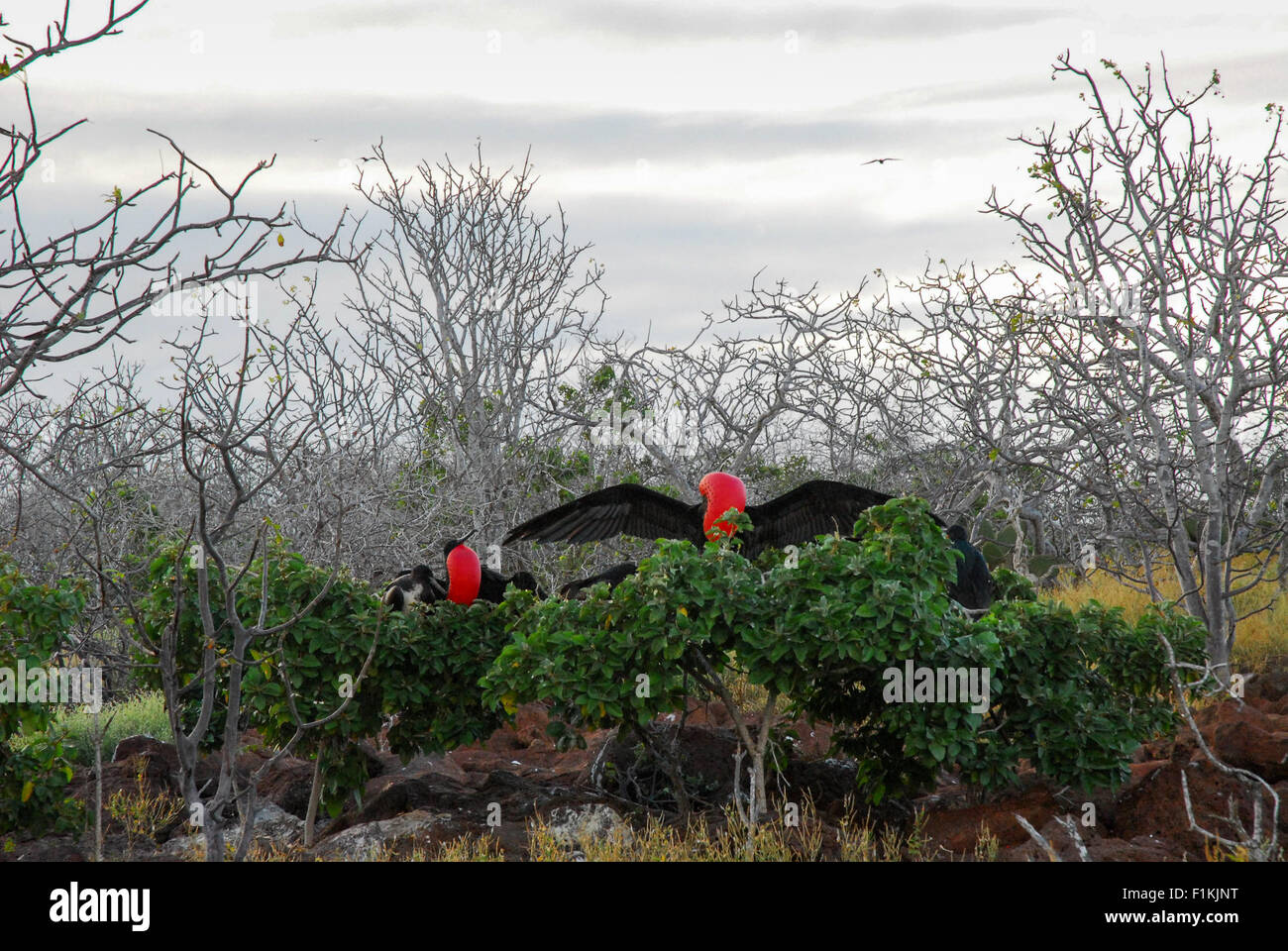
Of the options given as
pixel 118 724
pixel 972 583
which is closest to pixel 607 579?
pixel 972 583

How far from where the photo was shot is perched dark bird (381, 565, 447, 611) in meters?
5.97

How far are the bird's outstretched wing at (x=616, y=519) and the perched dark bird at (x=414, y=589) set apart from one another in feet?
1.57

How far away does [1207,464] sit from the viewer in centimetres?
783

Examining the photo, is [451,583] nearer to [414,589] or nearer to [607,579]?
[414,589]

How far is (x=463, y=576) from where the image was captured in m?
6.00

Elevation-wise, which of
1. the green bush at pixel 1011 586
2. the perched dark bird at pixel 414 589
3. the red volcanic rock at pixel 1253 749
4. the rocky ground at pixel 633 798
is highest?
the perched dark bird at pixel 414 589

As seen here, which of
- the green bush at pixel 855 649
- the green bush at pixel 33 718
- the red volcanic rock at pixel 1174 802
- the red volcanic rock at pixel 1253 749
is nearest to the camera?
the green bush at pixel 855 649

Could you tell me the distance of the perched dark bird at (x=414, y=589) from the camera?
597 centimetres

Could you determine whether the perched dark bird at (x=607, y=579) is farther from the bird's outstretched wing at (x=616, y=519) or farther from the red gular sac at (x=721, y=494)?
the red gular sac at (x=721, y=494)

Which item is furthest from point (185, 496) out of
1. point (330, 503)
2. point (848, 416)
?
point (848, 416)

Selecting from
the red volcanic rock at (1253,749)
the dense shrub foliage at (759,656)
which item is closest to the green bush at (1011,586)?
the dense shrub foliage at (759,656)

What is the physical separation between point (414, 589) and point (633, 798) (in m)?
1.67
